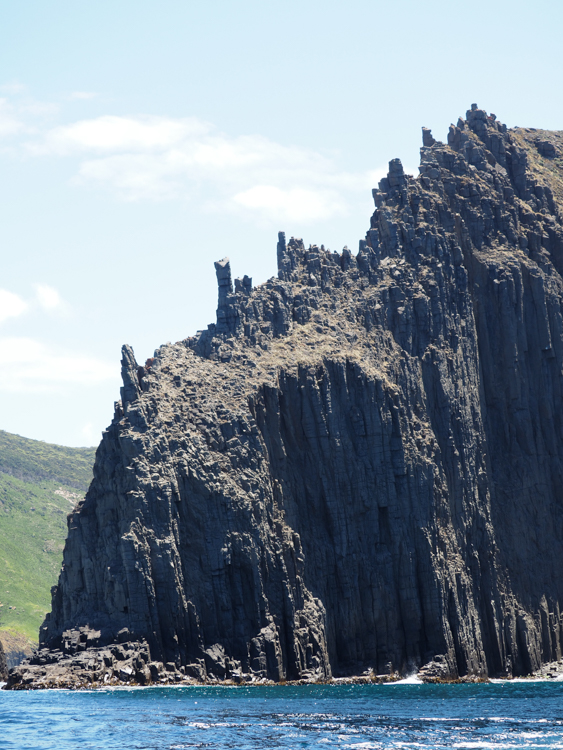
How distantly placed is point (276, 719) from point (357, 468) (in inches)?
2002

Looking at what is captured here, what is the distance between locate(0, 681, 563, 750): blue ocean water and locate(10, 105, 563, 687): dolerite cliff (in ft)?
38.3

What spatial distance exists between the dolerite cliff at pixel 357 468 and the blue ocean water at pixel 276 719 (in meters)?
11.7

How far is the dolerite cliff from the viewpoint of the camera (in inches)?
4493

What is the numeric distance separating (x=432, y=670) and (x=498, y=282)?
2129 inches

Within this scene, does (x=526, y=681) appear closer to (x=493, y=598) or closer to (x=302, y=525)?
(x=493, y=598)

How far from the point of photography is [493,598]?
447 ft

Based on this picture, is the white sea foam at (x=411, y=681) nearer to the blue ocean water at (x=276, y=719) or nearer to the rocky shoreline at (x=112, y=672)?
the rocky shoreline at (x=112, y=672)

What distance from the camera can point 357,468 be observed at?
130 metres

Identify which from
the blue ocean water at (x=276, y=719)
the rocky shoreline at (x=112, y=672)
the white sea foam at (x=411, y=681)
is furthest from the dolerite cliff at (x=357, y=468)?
the blue ocean water at (x=276, y=719)

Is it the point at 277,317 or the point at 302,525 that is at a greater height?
the point at 277,317

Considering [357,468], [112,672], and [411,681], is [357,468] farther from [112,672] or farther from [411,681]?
[112,672]

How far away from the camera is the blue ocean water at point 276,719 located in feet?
233

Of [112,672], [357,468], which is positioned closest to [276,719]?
[112,672]

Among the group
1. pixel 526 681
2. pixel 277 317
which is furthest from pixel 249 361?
pixel 526 681
